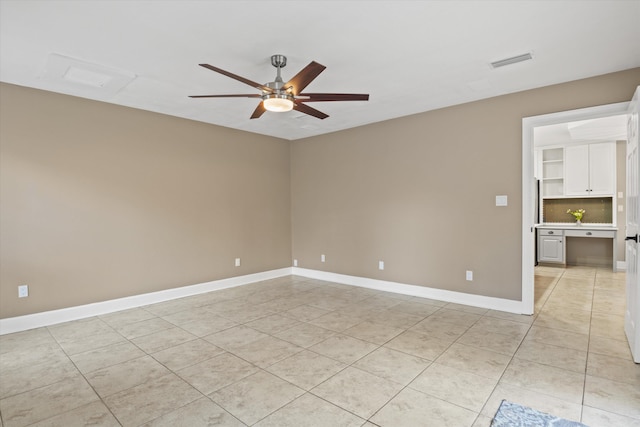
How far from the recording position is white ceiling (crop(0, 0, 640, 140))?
231 centimetres

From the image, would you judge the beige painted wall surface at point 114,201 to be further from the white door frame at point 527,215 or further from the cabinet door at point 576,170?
the cabinet door at point 576,170

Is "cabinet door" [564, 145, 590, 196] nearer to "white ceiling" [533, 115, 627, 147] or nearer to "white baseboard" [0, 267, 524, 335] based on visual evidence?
"white ceiling" [533, 115, 627, 147]

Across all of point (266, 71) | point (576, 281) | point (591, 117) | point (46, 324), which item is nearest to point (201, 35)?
point (266, 71)

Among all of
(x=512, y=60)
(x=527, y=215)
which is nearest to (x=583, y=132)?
(x=527, y=215)

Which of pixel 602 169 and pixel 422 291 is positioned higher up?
pixel 602 169

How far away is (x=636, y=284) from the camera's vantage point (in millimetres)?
2738

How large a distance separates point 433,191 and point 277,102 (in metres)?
2.71

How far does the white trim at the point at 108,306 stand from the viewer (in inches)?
Result: 140

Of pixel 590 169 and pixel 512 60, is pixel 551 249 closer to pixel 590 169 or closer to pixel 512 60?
pixel 590 169

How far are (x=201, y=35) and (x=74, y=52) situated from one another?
1.24 m

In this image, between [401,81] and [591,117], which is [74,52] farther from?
[591,117]

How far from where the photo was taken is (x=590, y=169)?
6.80m

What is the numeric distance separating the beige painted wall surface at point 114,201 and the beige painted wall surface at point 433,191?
1.34m

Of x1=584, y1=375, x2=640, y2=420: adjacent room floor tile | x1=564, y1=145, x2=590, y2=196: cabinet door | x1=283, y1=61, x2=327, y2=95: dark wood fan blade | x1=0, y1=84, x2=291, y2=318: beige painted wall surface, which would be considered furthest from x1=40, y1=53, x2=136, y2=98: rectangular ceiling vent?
x1=564, y1=145, x2=590, y2=196: cabinet door
